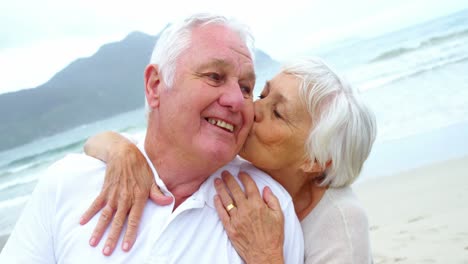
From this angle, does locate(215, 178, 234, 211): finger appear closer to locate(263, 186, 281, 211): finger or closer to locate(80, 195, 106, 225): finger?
locate(263, 186, 281, 211): finger

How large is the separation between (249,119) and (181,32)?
545 millimetres

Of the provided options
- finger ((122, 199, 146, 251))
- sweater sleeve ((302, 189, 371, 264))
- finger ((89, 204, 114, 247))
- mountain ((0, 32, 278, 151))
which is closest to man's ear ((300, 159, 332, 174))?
sweater sleeve ((302, 189, 371, 264))

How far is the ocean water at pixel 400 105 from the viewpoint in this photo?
7.00m

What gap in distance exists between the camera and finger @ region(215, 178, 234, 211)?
220 centimetres

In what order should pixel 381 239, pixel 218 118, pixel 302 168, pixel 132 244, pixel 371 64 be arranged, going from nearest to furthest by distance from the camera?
pixel 132 244, pixel 218 118, pixel 302 168, pixel 381 239, pixel 371 64

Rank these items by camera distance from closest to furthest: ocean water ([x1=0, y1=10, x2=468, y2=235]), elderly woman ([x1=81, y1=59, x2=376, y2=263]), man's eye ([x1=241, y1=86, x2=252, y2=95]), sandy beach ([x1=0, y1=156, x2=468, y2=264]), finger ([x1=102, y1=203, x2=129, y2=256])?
finger ([x1=102, y1=203, x2=129, y2=256]) → elderly woman ([x1=81, y1=59, x2=376, y2=263]) → man's eye ([x1=241, y1=86, x2=252, y2=95]) → sandy beach ([x1=0, y1=156, x2=468, y2=264]) → ocean water ([x1=0, y1=10, x2=468, y2=235])

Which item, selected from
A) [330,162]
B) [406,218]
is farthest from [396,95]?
[330,162]

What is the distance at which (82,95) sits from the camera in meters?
30.9

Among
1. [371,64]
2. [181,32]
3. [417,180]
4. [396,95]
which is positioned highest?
[181,32]

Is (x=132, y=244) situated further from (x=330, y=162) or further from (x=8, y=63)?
(x=8, y=63)

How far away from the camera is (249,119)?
7.50 ft

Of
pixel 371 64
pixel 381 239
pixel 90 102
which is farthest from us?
pixel 90 102

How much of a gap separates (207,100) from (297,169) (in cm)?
69

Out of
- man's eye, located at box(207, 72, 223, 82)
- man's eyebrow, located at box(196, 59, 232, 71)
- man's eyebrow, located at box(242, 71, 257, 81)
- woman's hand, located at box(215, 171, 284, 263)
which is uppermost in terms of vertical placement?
man's eyebrow, located at box(196, 59, 232, 71)
